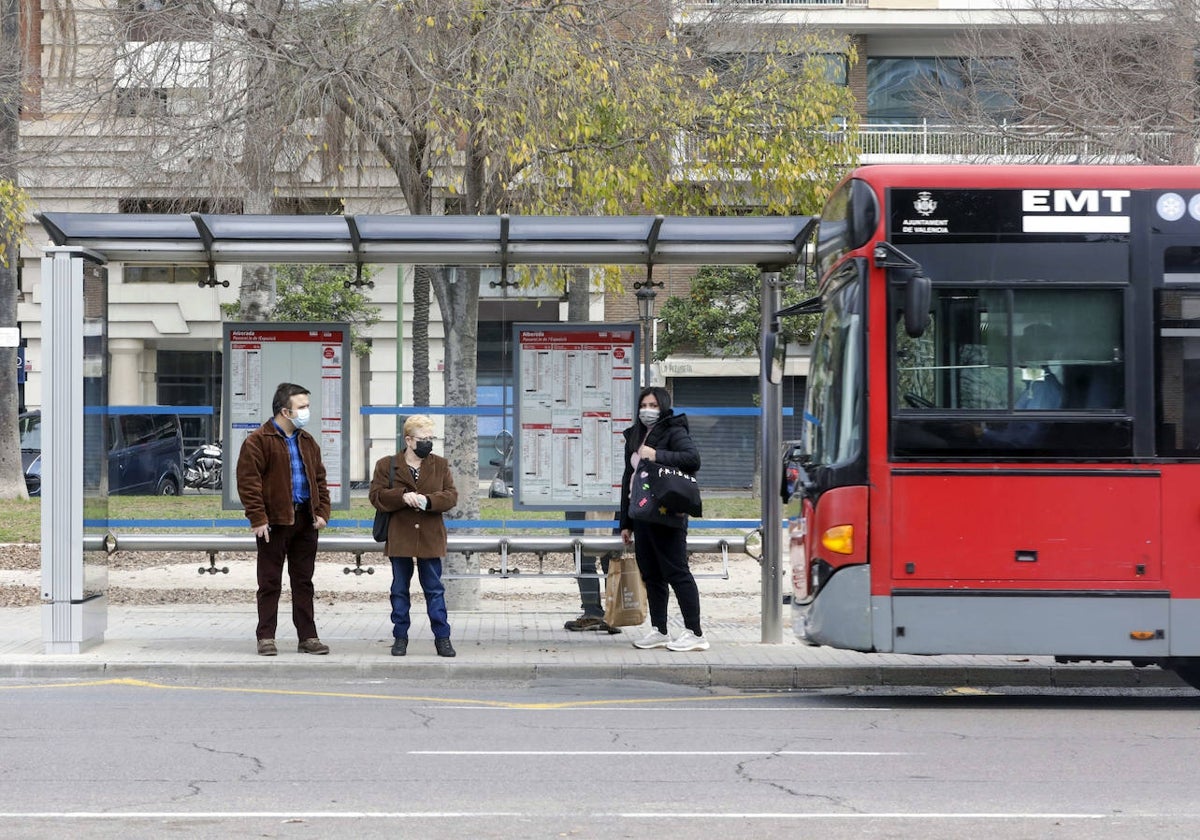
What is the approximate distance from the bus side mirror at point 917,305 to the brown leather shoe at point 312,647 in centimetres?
495

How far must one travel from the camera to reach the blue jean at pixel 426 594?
10.9 meters

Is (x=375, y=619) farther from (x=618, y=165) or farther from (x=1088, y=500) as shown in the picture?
(x=1088, y=500)

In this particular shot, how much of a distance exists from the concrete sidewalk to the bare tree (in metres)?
12.0

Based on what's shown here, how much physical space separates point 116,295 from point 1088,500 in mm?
7601

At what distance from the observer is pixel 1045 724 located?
28.7ft

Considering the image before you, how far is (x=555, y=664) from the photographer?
34.7ft

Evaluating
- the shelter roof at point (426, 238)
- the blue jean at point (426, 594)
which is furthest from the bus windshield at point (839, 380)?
the blue jean at point (426, 594)

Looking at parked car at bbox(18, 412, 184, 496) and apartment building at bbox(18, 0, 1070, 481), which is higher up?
apartment building at bbox(18, 0, 1070, 481)

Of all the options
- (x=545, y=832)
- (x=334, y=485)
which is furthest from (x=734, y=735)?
(x=334, y=485)

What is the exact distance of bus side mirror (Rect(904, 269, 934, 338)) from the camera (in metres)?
8.84

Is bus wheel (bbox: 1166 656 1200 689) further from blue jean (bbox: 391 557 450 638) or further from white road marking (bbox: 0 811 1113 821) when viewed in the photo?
blue jean (bbox: 391 557 450 638)

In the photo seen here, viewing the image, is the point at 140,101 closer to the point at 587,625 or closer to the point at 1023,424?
the point at 587,625

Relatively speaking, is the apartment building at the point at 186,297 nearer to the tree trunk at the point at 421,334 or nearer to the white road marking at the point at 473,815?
the tree trunk at the point at 421,334

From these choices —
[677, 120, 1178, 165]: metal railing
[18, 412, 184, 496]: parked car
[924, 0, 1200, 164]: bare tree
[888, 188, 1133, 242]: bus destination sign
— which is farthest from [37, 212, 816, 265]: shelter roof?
[924, 0, 1200, 164]: bare tree
